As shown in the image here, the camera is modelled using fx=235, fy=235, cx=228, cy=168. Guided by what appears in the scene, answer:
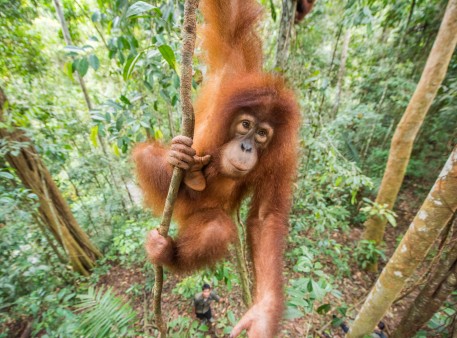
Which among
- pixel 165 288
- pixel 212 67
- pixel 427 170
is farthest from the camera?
pixel 427 170

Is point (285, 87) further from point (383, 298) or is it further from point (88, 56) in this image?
point (383, 298)

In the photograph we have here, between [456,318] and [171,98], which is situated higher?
[171,98]

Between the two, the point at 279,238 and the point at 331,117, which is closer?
the point at 279,238

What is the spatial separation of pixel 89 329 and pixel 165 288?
2.01 m

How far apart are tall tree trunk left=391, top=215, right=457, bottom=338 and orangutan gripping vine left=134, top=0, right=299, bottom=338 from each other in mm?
1528

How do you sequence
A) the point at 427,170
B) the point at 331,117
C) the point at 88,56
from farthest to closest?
the point at 331,117, the point at 427,170, the point at 88,56

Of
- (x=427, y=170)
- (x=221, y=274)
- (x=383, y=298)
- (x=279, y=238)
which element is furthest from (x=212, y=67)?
(x=427, y=170)

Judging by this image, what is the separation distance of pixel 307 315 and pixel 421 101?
3186 millimetres

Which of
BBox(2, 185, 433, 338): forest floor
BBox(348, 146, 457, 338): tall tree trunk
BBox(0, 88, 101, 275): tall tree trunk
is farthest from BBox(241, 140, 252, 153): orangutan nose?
BBox(0, 88, 101, 275): tall tree trunk

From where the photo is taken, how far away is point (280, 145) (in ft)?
5.05

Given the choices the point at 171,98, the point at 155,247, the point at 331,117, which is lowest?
the point at 155,247

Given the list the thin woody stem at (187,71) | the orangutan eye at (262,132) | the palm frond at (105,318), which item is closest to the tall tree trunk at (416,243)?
the orangutan eye at (262,132)

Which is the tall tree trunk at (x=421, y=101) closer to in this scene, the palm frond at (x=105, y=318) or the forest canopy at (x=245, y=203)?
the forest canopy at (x=245, y=203)

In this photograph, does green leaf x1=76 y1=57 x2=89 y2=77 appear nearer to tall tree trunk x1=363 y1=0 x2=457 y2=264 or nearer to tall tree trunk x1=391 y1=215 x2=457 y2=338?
tall tree trunk x1=391 y1=215 x2=457 y2=338
